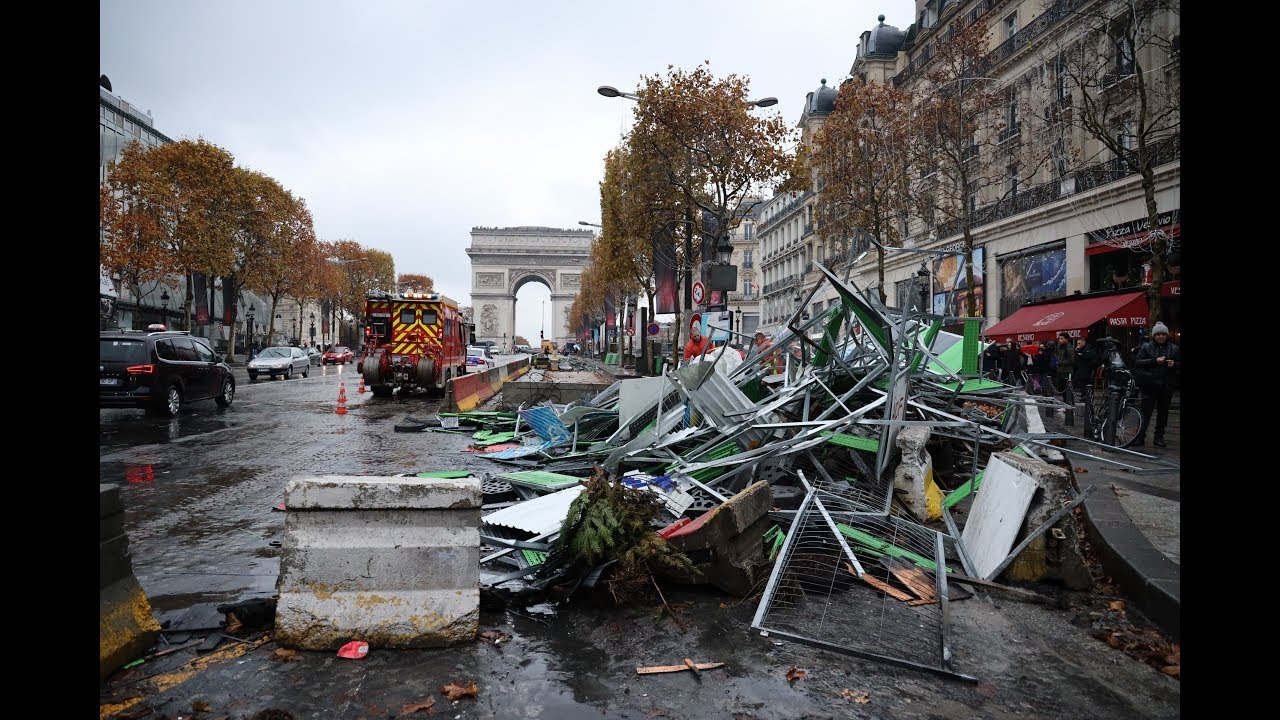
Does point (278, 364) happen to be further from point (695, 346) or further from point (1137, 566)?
point (1137, 566)

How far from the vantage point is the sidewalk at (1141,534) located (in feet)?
12.9

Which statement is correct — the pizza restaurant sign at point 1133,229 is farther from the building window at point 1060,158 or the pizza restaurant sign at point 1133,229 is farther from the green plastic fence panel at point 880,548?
the green plastic fence panel at point 880,548

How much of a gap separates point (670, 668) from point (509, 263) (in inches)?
→ 3795

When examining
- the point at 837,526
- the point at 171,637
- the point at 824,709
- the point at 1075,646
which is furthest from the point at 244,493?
the point at 1075,646

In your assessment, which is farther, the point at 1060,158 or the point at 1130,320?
the point at 1060,158

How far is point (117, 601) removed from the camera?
10.7ft

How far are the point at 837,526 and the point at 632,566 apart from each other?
5.19 feet

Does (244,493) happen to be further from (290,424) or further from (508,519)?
(290,424)

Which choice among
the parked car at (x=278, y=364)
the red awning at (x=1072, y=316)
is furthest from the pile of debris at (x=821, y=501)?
the parked car at (x=278, y=364)

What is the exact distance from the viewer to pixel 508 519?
5.26 m

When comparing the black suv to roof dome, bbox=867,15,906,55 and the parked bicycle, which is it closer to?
the parked bicycle

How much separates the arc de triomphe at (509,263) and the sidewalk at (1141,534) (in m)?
90.1

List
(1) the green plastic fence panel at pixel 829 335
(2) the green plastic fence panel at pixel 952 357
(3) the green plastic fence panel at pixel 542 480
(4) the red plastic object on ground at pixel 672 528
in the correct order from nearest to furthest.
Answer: (4) the red plastic object on ground at pixel 672 528
(3) the green plastic fence panel at pixel 542 480
(1) the green plastic fence panel at pixel 829 335
(2) the green plastic fence panel at pixel 952 357

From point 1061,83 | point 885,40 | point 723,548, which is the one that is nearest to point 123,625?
point 723,548
